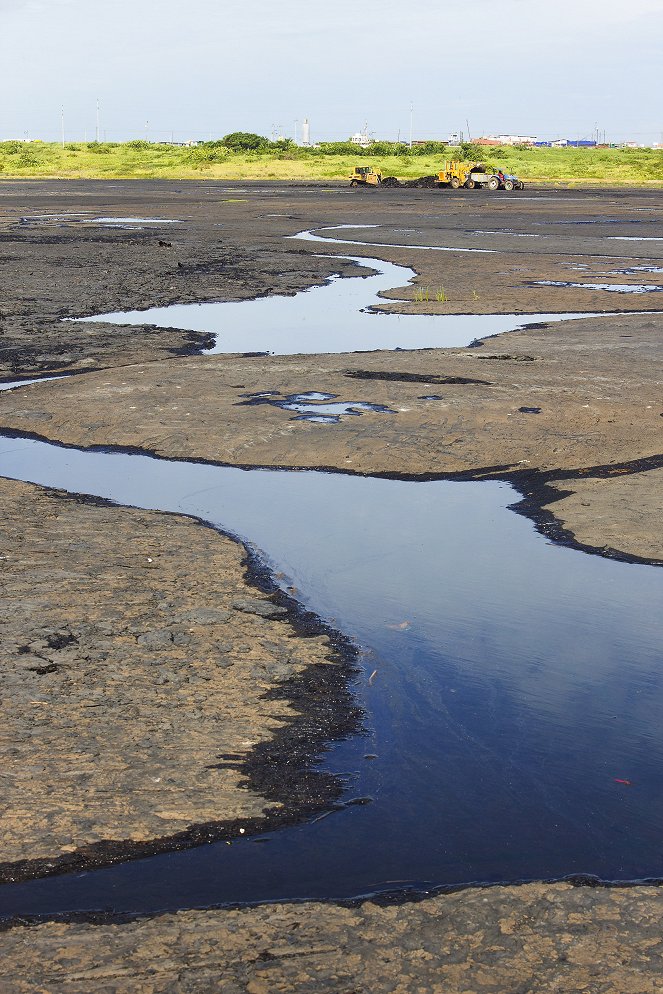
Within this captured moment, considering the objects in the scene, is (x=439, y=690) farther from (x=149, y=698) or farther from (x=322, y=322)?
(x=322, y=322)

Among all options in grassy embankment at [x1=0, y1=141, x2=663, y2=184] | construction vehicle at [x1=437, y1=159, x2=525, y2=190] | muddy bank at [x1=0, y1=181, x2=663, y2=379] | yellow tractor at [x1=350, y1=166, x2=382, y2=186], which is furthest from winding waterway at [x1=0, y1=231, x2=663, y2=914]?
grassy embankment at [x1=0, y1=141, x2=663, y2=184]

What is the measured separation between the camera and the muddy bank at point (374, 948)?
329 cm

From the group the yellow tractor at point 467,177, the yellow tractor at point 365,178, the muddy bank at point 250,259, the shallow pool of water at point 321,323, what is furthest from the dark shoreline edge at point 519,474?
the yellow tractor at point 365,178

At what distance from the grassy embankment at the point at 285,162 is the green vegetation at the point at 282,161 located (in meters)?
0.08

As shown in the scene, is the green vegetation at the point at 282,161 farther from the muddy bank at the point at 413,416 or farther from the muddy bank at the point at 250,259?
the muddy bank at the point at 413,416

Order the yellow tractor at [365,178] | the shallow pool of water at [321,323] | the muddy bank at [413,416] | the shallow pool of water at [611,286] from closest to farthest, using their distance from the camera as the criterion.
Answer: the muddy bank at [413,416]
the shallow pool of water at [321,323]
the shallow pool of water at [611,286]
the yellow tractor at [365,178]

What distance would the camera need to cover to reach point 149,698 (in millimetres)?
4992

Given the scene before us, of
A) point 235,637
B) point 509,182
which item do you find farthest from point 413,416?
point 509,182

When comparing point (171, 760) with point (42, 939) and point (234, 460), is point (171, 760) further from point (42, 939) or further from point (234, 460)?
point (234, 460)

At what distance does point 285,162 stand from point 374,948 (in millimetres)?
106160

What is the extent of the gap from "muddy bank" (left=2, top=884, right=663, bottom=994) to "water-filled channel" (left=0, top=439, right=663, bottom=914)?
0.46 feet

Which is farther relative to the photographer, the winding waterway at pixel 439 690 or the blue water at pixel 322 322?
the blue water at pixel 322 322

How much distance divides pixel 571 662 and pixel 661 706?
54cm

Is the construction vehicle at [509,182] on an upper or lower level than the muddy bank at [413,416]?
upper
